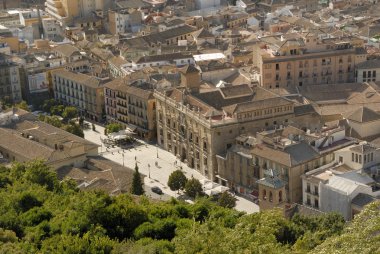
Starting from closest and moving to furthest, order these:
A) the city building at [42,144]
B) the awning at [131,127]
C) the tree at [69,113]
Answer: the city building at [42,144] → the awning at [131,127] → the tree at [69,113]

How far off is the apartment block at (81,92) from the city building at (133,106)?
135 cm

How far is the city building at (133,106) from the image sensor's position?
66.2 metres

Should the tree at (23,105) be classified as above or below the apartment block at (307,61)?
below

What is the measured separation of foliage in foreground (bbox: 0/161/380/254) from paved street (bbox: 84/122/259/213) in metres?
10.3

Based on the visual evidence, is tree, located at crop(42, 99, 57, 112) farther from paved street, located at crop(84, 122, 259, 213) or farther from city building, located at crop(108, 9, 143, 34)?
city building, located at crop(108, 9, 143, 34)

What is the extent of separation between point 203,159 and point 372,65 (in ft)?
74.7

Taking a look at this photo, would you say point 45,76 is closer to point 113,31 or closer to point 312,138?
point 113,31

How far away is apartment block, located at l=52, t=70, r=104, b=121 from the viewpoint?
7294 cm

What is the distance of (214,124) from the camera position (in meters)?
55.3

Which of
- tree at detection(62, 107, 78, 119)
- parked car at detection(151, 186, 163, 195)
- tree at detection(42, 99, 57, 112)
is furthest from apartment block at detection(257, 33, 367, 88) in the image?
tree at detection(42, 99, 57, 112)

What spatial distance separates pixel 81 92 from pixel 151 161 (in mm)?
16749

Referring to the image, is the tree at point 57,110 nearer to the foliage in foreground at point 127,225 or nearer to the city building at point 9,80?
the city building at point 9,80

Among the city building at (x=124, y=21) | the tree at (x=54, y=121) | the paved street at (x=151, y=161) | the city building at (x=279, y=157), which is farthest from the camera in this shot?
the city building at (x=124, y=21)

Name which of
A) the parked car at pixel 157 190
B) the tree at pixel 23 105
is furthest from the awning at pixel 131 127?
the parked car at pixel 157 190
